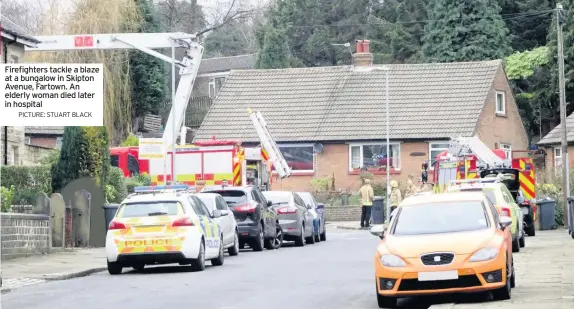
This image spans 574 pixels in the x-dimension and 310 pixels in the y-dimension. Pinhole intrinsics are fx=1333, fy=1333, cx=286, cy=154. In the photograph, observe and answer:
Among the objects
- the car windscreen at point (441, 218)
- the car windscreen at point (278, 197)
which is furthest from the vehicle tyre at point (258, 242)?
the car windscreen at point (441, 218)

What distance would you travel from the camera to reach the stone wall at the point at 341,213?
55688 millimetres

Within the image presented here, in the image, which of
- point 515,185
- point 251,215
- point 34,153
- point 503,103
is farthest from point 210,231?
point 503,103

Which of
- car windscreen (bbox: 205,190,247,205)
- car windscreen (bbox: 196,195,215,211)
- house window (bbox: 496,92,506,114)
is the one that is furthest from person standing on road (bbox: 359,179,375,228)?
house window (bbox: 496,92,506,114)

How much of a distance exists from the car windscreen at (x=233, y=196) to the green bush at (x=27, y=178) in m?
5.15

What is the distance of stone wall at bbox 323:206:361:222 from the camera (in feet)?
183

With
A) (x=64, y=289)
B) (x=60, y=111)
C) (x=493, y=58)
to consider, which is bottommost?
(x=64, y=289)

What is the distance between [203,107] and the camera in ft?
263

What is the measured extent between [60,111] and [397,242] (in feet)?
15.6

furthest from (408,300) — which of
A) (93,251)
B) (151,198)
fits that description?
(93,251)

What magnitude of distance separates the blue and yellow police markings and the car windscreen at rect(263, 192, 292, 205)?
9.01 metres

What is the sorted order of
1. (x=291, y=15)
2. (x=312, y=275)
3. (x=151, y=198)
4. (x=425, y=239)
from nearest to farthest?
1. (x=425, y=239)
2. (x=312, y=275)
3. (x=151, y=198)
4. (x=291, y=15)

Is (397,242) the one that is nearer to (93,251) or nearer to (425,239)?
(425,239)

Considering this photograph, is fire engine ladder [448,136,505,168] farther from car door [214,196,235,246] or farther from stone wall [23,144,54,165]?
car door [214,196,235,246]

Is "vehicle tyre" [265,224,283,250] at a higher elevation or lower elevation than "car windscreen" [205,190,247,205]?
lower
